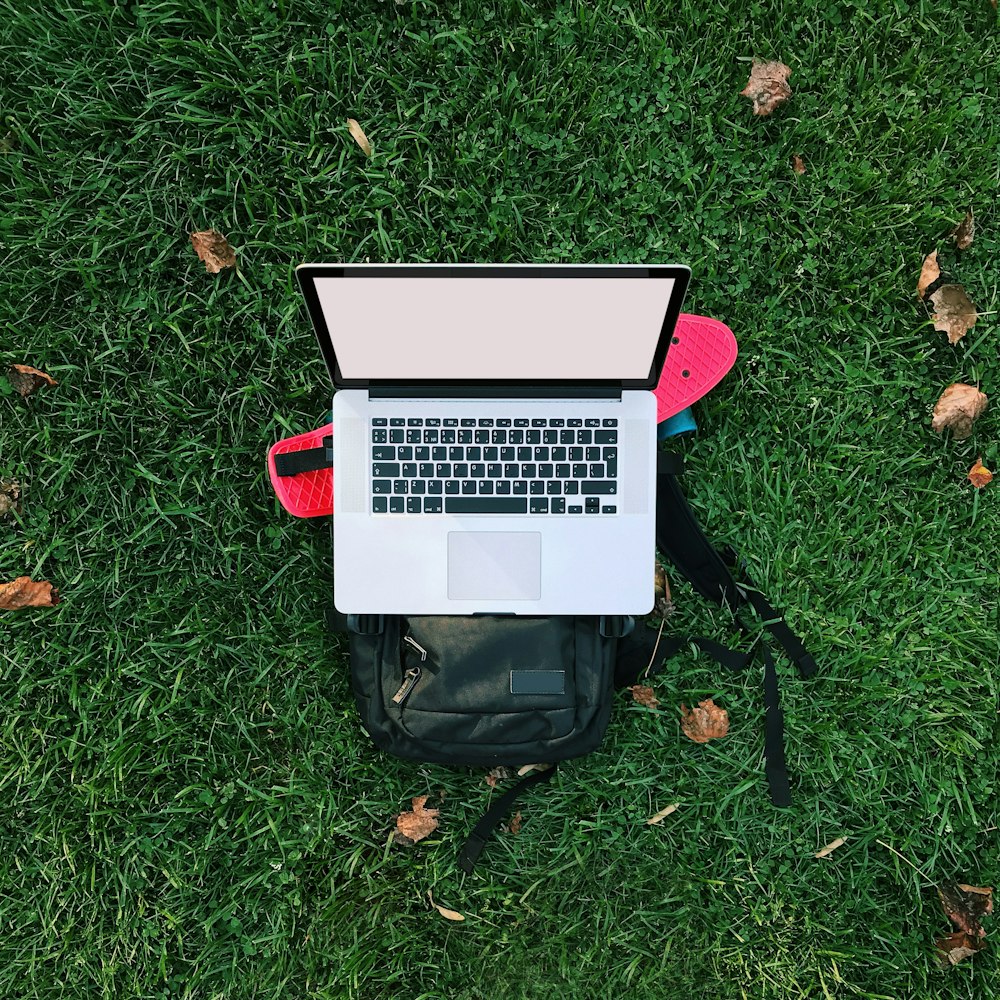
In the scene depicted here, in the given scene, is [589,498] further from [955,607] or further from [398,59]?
[398,59]

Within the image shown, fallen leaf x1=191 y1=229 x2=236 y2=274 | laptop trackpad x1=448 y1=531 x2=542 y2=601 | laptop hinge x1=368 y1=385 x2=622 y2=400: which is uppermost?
fallen leaf x1=191 y1=229 x2=236 y2=274

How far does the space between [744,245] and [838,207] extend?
0.34 metres

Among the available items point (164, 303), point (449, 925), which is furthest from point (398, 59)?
point (449, 925)

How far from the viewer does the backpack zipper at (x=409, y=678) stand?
7.40 ft

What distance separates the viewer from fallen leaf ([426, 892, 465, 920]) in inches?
95.7

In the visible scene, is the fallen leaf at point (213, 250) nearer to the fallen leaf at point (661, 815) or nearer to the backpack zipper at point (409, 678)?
the backpack zipper at point (409, 678)

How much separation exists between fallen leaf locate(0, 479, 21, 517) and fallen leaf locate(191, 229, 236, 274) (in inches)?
36.5

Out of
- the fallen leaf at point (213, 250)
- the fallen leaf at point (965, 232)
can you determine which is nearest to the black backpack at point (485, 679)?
the fallen leaf at point (213, 250)

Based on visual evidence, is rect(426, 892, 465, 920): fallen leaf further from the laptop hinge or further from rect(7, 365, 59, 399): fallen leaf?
rect(7, 365, 59, 399): fallen leaf

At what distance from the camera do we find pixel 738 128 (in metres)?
2.49

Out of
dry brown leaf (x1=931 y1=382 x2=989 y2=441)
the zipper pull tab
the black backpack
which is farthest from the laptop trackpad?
dry brown leaf (x1=931 y1=382 x2=989 y2=441)

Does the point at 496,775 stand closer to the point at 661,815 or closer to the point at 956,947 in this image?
the point at 661,815

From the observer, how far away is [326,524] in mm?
2428

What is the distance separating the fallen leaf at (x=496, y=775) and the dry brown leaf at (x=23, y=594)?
4.93 ft
